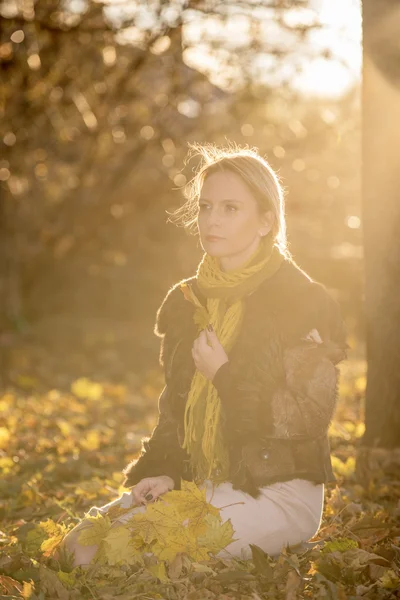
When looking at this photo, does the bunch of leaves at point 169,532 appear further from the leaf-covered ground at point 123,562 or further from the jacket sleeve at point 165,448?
the jacket sleeve at point 165,448

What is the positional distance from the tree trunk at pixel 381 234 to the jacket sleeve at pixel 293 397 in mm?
1875

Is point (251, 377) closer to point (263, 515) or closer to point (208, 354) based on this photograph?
point (208, 354)

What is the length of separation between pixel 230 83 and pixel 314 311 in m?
6.92

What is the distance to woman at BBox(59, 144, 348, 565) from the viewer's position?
11.2ft

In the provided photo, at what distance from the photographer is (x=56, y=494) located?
510 centimetres

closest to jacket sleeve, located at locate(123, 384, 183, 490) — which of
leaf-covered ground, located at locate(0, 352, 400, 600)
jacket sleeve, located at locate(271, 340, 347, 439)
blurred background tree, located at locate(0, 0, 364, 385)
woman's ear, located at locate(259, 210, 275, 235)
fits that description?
leaf-covered ground, located at locate(0, 352, 400, 600)

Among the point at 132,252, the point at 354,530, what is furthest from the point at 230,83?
the point at 132,252

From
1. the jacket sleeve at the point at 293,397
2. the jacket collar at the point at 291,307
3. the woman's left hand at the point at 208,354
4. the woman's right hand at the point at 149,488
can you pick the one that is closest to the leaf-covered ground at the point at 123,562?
the woman's right hand at the point at 149,488

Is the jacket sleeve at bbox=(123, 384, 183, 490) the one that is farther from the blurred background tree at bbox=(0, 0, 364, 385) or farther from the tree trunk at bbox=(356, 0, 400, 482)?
the blurred background tree at bbox=(0, 0, 364, 385)

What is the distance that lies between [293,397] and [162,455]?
80 cm

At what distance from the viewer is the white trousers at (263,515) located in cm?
347

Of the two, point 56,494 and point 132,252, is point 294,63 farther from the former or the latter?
point 132,252

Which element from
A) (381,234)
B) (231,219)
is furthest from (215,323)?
(381,234)

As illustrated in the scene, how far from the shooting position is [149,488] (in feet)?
12.0
